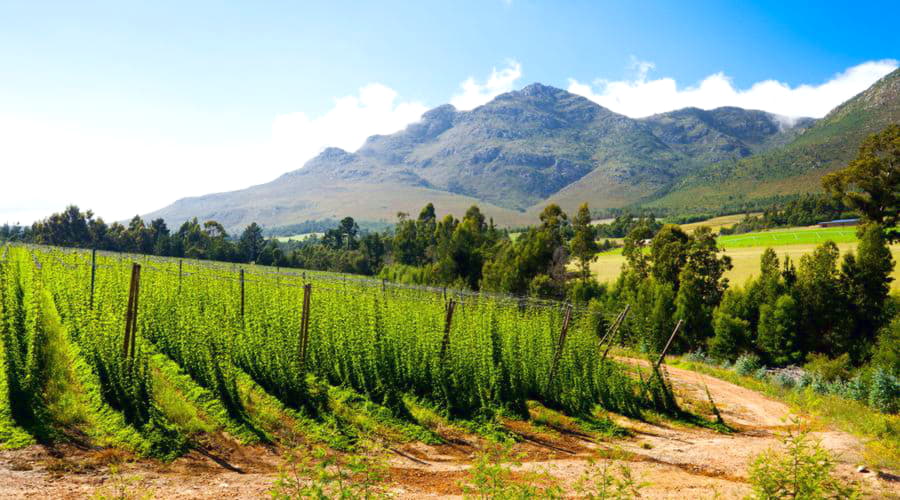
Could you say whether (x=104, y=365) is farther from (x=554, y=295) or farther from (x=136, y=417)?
(x=554, y=295)

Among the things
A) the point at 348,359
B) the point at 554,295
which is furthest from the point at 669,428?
the point at 554,295

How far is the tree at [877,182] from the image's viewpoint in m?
30.2

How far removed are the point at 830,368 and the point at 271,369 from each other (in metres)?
22.7

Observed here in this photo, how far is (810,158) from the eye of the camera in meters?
142

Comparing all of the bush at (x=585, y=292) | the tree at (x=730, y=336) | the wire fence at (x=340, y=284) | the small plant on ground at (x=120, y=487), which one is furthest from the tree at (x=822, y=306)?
the small plant on ground at (x=120, y=487)

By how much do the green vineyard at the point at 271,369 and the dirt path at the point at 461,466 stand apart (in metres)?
0.52

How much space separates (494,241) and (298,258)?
→ 39.7 m

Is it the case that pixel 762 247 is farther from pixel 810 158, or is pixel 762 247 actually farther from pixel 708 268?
pixel 810 158

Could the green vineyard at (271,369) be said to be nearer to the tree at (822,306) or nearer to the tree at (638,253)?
the tree at (822,306)

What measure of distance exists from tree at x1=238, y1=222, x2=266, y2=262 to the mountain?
119 metres

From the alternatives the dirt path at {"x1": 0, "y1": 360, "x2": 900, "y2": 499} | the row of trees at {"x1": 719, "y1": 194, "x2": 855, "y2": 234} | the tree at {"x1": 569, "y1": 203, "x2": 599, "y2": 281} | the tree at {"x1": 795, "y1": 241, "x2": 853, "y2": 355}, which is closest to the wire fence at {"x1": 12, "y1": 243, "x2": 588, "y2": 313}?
the dirt path at {"x1": 0, "y1": 360, "x2": 900, "y2": 499}

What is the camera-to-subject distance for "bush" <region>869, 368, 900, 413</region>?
54.4ft

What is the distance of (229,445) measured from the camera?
8227mm

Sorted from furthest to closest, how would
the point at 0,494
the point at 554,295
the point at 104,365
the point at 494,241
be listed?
1. the point at 494,241
2. the point at 554,295
3. the point at 104,365
4. the point at 0,494
